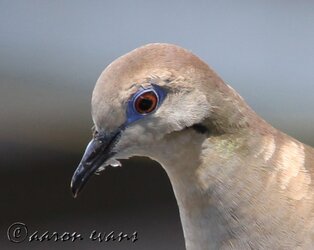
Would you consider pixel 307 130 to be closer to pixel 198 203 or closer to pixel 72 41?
pixel 72 41

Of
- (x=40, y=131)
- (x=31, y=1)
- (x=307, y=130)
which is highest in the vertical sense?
(x=31, y=1)

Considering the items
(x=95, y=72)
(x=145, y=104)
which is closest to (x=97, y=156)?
(x=145, y=104)

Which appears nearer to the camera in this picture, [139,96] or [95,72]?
[139,96]

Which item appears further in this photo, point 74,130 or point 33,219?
point 74,130

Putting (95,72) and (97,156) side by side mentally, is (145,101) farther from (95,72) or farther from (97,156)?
(95,72)

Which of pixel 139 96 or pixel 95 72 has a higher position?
A: pixel 139 96

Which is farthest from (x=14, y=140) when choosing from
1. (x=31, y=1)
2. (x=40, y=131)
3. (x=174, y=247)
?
(x=174, y=247)

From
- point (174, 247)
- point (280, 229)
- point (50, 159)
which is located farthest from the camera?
point (50, 159)

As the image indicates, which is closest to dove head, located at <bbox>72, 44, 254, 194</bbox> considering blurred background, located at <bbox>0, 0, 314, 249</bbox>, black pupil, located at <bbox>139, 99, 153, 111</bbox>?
black pupil, located at <bbox>139, 99, 153, 111</bbox>
